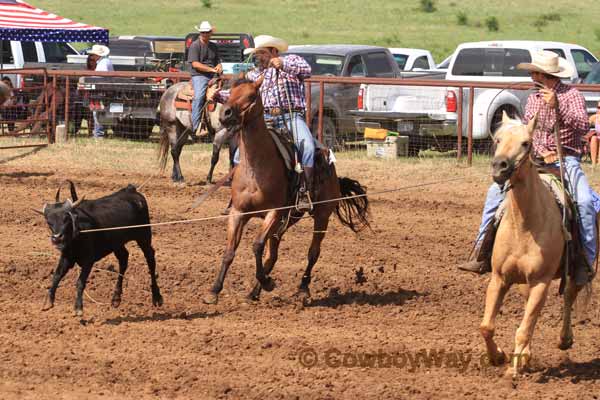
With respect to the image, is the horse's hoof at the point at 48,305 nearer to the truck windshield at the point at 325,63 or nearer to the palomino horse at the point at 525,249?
the palomino horse at the point at 525,249

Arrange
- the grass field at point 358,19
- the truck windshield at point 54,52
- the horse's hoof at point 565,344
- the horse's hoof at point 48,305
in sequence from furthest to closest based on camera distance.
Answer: the grass field at point 358,19 < the truck windshield at point 54,52 < the horse's hoof at point 48,305 < the horse's hoof at point 565,344

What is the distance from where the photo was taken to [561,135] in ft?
25.1

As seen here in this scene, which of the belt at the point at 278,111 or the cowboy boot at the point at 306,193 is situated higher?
the belt at the point at 278,111

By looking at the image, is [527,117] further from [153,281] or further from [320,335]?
[153,281]

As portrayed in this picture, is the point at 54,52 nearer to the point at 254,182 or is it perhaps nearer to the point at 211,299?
the point at 254,182

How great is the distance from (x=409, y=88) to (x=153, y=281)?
988cm

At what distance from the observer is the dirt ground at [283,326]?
675 centimetres

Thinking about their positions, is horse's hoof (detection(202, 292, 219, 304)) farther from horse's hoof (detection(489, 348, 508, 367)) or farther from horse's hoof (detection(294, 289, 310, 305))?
horse's hoof (detection(489, 348, 508, 367))

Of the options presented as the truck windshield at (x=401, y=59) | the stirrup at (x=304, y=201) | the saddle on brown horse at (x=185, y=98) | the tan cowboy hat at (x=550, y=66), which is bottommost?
the stirrup at (x=304, y=201)

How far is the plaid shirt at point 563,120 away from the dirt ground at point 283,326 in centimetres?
153

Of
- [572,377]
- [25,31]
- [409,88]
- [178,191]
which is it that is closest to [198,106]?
[178,191]

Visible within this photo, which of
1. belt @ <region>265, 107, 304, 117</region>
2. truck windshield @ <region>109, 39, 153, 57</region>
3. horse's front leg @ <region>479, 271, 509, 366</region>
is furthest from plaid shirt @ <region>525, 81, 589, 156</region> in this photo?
truck windshield @ <region>109, 39, 153, 57</region>

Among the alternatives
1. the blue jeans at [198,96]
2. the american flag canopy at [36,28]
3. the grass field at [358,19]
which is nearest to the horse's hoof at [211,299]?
the blue jeans at [198,96]

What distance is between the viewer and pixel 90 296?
9.10 meters
